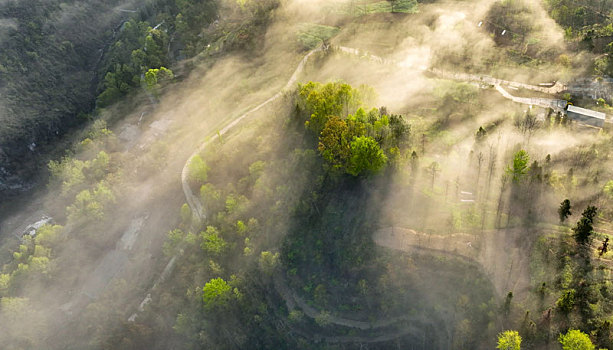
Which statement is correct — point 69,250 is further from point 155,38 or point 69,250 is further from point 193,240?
point 155,38

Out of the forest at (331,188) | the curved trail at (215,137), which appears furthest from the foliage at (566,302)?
the curved trail at (215,137)

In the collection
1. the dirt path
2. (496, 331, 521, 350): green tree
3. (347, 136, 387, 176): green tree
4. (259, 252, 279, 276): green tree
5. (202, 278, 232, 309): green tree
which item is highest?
(347, 136, 387, 176): green tree

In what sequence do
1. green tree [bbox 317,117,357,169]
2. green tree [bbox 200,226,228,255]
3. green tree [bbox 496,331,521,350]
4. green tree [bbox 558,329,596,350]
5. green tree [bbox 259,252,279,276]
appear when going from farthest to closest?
1. green tree [bbox 200,226,228,255]
2. green tree [bbox 259,252,279,276]
3. green tree [bbox 317,117,357,169]
4. green tree [bbox 496,331,521,350]
5. green tree [bbox 558,329,596,350]

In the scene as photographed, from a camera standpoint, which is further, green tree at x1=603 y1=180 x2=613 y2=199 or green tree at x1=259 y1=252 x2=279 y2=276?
green tree at x1=259 y1=252 x2=279 y2=276

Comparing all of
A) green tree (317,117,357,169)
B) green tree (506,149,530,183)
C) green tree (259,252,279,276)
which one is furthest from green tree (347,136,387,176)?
green tree (259,252,279,276)

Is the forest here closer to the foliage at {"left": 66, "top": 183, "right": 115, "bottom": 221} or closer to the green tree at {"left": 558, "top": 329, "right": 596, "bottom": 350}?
the green tree at {"left": 558, "top": 329, "right": 596, "bottom": 350}

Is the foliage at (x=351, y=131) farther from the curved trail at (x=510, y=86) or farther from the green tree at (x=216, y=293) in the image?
the green tree at (x=216, y=293)
